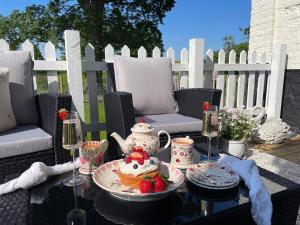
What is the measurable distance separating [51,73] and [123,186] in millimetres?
1817

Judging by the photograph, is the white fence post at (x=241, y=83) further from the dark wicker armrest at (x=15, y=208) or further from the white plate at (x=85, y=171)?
the dark wicker armrest at (x=15, y=208)

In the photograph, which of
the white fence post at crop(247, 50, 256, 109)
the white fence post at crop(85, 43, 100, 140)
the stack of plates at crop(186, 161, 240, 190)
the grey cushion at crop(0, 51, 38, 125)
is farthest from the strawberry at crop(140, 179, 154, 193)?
the white fence post at crop(247, 50, 256, 109)

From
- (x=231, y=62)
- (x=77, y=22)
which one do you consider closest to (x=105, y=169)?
(x=231, y=62)

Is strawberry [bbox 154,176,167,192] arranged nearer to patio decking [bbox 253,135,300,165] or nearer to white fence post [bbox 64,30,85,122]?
white fence post [bbox 64,30,85,122]

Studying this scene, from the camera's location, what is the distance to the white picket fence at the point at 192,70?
2.28 m

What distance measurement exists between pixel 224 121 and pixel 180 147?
5.25 ft

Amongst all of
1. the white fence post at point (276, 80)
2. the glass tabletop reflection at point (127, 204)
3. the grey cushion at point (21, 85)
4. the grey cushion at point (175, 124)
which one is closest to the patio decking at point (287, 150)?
→ the white fence post at point (276, 80)

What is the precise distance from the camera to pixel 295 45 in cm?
341

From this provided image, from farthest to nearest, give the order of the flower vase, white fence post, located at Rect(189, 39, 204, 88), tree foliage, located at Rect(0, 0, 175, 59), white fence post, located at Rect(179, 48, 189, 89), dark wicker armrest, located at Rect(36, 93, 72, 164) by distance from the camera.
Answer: tree foliage, located at Rect(0, 0, 175, 59), white fence post, located at Rect(179, 48, 189, 89), white fence post, located at Rect(189, 39, 204, 88), the flower vase, dark wicker armrest, located at Rect(36, 93, 72, 164)

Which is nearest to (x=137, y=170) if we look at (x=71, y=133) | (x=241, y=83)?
(x=71, y=133)

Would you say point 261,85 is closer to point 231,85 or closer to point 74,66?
point 231,85

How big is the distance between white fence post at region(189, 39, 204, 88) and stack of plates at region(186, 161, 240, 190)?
6.35 ft

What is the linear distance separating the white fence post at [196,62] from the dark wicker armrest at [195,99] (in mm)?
504

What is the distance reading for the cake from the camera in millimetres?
833
